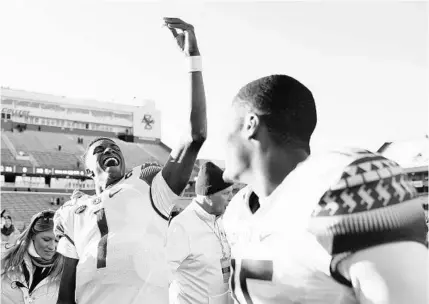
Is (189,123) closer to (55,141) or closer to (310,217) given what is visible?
(310,217)

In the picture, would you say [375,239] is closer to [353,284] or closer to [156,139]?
[353,284]

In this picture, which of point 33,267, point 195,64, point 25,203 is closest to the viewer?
point 195,64

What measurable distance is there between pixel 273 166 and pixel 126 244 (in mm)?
2020

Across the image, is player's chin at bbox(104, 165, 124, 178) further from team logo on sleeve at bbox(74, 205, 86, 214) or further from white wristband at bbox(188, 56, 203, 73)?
white wristband at bbox(188, 56, 203, 73)

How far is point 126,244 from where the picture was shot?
344 cm

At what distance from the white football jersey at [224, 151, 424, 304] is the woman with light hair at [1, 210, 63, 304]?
4305mm

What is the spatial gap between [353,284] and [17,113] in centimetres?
4056

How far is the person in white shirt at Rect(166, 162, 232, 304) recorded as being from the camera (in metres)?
4.02

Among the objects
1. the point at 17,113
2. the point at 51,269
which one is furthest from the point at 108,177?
the point at 17,113

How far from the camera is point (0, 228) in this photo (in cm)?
915

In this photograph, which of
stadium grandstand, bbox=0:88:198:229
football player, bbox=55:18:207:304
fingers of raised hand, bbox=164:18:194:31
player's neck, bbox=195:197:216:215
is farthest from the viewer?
stadium grandstand, bbox=0:88:198:229

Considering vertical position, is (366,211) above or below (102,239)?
above

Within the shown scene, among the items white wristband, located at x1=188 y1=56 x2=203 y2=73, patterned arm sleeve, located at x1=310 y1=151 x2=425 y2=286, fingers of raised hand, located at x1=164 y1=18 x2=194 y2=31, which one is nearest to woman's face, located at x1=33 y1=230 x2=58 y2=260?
white wristband, located at x1=188 y1=56 x2=203 y2=73

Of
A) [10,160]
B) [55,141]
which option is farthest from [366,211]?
[55,141]
